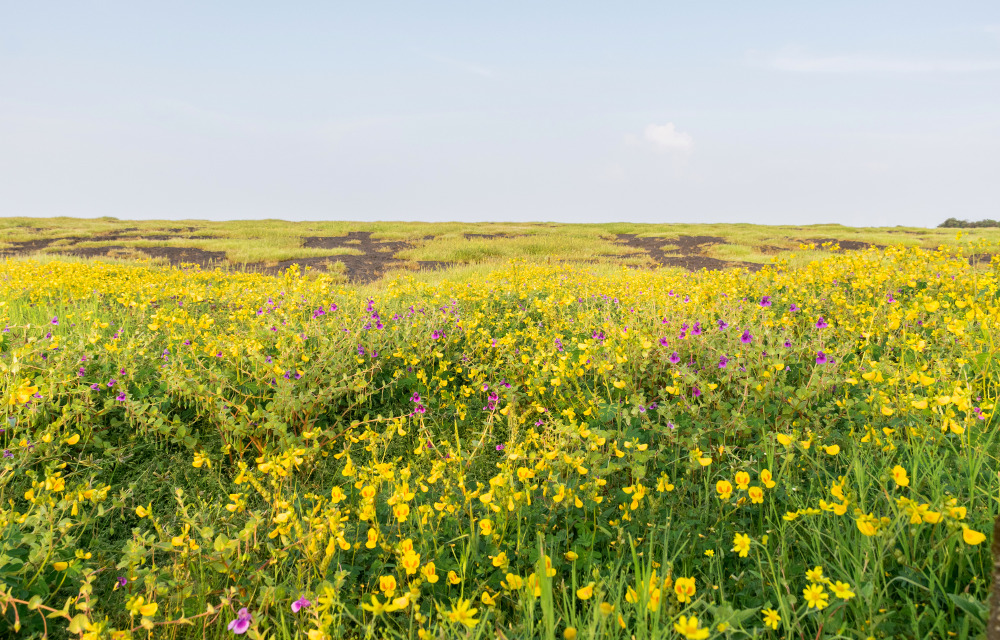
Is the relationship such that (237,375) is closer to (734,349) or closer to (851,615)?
(734,349)

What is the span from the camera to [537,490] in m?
2.45

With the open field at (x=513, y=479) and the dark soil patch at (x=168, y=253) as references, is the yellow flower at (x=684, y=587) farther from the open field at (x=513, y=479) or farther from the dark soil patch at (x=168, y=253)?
the dark soil patch at (x=168, y=253)

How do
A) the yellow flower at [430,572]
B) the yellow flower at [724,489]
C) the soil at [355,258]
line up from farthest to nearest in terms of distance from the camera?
the soil at [355,258] < the yellow flower at [724,489] < the yellow flower at [430,572]

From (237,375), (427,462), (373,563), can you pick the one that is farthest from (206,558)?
(237,375)

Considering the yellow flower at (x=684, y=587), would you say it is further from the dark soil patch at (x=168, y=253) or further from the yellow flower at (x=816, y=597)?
the dark soil patch at (x=168, y=253)

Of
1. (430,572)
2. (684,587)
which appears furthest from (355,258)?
(684,587)

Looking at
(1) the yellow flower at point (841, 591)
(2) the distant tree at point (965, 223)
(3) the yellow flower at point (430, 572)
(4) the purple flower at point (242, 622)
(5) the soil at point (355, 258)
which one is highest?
(2) the distant tree at point (965, 223)

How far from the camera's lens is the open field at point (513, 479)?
5.57ft

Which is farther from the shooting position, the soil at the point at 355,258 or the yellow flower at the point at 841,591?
the soil at the point at 355,258

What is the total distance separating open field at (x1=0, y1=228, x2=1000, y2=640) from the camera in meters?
1.70

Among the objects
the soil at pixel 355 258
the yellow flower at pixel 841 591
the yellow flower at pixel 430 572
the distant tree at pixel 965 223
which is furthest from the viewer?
the distant tree at pixel 965 223

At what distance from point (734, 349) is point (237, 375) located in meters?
3.44

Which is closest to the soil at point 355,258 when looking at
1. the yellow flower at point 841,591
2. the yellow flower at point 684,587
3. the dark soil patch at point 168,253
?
the dark soil patch at point 168,253

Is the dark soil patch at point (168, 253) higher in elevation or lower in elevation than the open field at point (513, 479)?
higher
